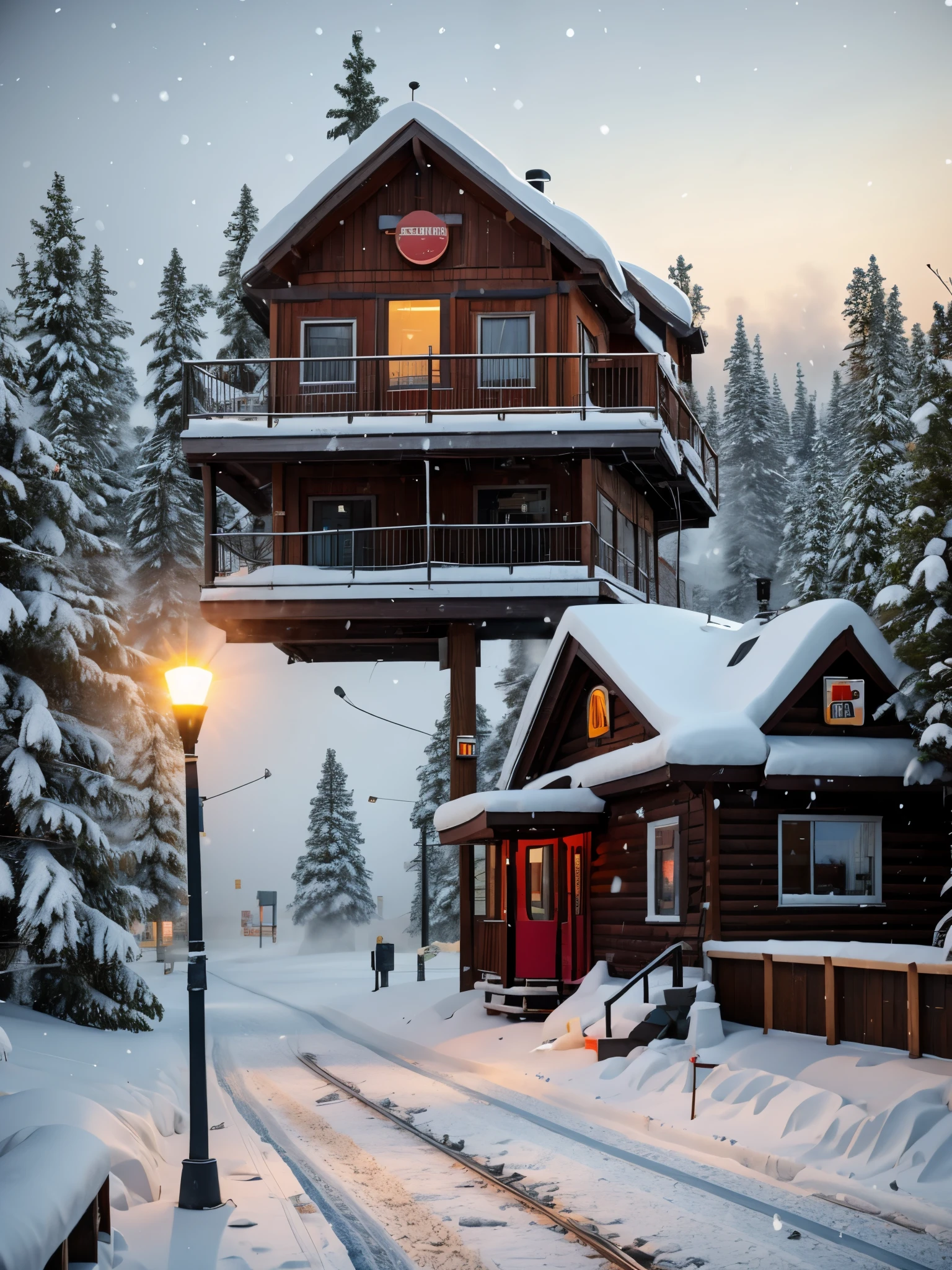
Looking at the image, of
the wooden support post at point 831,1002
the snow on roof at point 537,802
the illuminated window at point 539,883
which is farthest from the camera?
the illuminated window at point 539,883

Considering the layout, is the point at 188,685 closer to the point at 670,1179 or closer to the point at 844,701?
the point at 670,1179

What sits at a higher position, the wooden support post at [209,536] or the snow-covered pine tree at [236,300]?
the snow-covered pine tree at [236,300]

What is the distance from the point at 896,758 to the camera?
57.0 ft

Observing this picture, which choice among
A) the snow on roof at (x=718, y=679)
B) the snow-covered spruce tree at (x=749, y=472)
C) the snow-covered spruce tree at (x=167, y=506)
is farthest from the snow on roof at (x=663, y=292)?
the snow-covered spruce tree at (x=749, y=472)

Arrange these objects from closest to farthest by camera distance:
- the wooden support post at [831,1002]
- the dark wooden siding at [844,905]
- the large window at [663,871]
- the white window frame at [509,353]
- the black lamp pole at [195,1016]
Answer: the black lamp pole at [195,1016]
the wooden support post at [831,1002]
the dark wooden siding at [844,905]
the large window at [663,871]
the white window frame at [509,353]

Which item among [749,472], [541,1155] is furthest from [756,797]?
[749,472]

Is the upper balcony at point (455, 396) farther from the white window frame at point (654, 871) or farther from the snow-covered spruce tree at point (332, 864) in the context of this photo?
the snow-covered spruce tree at point (332, 864)

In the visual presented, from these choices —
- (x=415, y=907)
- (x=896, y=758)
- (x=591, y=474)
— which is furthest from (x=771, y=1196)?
(x=415, y=907)

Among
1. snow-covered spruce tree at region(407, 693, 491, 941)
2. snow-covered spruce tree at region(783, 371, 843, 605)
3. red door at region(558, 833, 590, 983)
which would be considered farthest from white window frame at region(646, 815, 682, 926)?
snow-covered spruce tree at region(407, 693, 491, 941)

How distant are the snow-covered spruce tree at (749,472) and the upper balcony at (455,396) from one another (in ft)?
146

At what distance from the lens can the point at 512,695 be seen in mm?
59000

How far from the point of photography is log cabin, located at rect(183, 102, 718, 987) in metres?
27.0

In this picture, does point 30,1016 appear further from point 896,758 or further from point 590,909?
point 896,758

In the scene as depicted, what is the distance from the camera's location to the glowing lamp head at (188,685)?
402 inches
